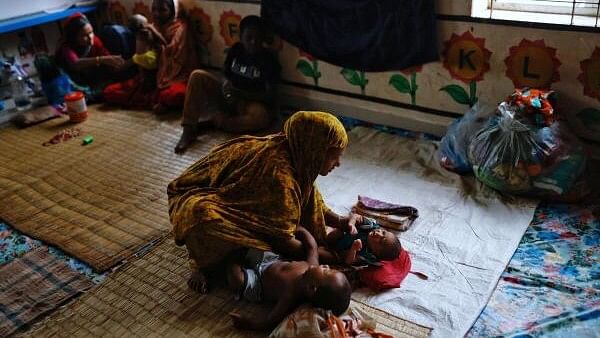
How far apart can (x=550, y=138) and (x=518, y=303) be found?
848 millimetres

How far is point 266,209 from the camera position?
197 cm

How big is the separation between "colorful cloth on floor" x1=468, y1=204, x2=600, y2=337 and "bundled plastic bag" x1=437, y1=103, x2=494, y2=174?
0.46 metres

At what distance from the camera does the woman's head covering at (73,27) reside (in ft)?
12.8

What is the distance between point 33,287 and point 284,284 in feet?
3.33

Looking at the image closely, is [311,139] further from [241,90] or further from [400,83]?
[241,90]

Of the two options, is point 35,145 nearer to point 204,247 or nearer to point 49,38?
point 49,38

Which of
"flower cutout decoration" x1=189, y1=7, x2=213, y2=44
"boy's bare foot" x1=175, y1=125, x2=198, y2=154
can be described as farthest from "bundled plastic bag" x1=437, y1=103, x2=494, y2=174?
"flower cutout decoration" x1=189, y1=7, x2=213, y2=44

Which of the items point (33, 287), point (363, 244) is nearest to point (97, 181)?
point (33, 287)

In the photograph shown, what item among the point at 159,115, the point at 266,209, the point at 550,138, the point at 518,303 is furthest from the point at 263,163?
the point at 159,115

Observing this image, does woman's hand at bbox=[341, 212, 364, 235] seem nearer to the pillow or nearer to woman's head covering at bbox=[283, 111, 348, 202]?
the pillow

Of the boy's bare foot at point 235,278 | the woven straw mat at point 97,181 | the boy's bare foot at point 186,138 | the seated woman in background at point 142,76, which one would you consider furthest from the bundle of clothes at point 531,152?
the seated woman in background at point 142,76

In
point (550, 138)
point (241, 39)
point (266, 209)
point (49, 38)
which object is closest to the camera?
point (266, 209)

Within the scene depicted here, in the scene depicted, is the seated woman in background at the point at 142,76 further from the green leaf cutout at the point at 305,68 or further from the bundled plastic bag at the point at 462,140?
the bundled plastic bag at the point at 462,140

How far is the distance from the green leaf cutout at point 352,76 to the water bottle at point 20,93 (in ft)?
7.35
